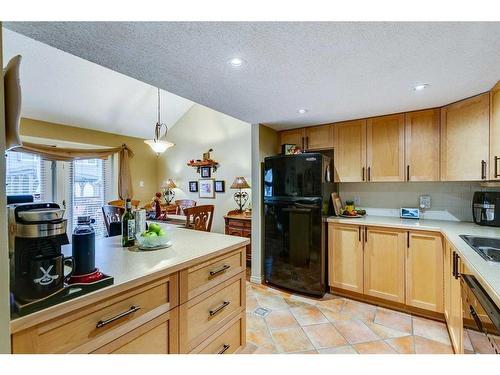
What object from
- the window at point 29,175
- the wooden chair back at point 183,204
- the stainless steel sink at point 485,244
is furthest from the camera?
the wooden chair back at point 183,204

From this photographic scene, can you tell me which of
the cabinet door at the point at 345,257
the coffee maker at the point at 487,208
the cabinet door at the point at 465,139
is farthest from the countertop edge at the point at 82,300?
the coffee maker at the point at 487,208

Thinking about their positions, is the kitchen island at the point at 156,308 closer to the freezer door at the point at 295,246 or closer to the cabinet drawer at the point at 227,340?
the cabinet drawer at the point at 227,340

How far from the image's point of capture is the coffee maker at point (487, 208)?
220 cm

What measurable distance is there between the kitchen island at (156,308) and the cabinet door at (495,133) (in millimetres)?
2157

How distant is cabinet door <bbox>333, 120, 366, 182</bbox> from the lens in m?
2.83

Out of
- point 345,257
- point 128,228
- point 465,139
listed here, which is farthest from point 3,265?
point 465,139

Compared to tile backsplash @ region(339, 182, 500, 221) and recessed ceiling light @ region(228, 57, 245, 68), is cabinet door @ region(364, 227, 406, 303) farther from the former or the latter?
recessed ceiling light @ region(228, 57, 245, 68)

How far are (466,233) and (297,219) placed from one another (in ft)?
4.89

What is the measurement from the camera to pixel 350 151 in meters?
2.90

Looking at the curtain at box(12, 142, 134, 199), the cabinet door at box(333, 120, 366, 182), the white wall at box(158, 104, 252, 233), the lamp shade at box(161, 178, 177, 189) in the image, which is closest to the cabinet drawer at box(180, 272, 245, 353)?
the cabinet door at box(333, 120, 366, 182)

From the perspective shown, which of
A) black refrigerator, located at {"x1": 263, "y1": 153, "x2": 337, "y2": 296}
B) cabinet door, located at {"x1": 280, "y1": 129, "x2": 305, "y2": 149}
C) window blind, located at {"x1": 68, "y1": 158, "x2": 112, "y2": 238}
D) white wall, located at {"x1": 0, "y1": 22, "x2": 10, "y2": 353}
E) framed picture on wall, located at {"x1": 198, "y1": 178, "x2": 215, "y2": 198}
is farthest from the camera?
framed picture on wall, located at {"x1": 198, "y1": 178, "x2": 215, "y2": 198}

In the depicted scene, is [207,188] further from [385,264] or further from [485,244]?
[485,244]

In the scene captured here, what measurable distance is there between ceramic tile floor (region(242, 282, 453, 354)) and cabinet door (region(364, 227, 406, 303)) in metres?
0.20
